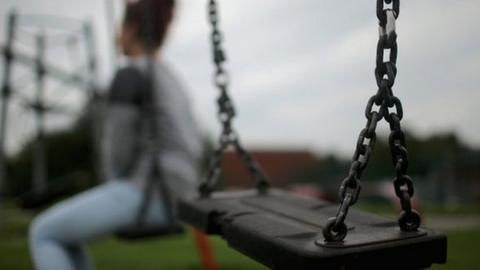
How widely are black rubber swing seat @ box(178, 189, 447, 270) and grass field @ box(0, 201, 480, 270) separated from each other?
5.19 ft

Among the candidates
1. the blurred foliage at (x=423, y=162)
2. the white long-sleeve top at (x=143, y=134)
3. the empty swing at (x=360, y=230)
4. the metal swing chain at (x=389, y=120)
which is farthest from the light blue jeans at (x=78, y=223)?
the blurred foliage at (x=423, y=162)

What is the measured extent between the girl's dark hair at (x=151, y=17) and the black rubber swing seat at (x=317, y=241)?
713 millimetres

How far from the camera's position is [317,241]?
0.56 meters

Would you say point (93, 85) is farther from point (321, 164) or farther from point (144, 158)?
point (321, 164)

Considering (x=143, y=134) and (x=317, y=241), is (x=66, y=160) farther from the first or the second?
(x=317, y=241)

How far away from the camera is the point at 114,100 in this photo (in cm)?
124

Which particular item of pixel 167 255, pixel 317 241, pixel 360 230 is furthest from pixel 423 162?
pixel 317 241

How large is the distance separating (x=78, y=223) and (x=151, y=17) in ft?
2.17

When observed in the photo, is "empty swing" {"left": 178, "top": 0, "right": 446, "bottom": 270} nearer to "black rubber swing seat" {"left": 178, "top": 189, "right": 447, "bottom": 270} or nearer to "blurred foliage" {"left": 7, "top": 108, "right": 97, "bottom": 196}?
"black rubber swing seat" {"left": 178, "top": 189, "right": 447, "bottom": 270}

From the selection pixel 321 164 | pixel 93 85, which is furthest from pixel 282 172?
pixel 93 85

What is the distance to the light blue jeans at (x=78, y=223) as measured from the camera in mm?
1102

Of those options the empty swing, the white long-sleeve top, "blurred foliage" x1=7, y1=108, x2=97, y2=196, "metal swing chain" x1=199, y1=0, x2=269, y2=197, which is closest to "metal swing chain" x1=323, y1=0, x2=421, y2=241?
the empty swing

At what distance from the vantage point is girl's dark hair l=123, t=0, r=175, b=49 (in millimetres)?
1342

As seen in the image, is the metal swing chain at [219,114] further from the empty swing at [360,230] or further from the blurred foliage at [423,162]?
the blurred foliage at [423,162]
